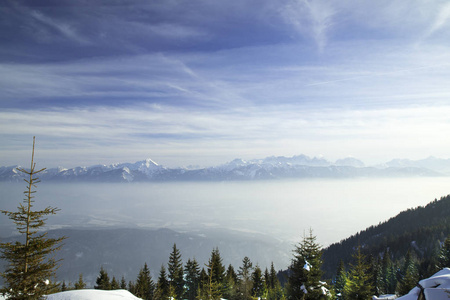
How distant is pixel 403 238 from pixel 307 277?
495 feet

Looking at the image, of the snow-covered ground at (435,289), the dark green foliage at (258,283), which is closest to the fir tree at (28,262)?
the snow-covered ground at (435,289)

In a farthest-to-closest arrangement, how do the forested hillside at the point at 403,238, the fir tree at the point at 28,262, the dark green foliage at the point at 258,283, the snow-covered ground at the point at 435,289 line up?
the forested hillside at the point at 403,238
the dark green foliage at the point at 258,283
the snow-covered ground at the point at 435,289
the fir tree at the point at 28,262

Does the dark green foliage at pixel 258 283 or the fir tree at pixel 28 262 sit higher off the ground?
the fir tree at pixel 28 262

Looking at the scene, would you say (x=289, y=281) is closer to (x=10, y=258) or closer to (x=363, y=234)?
(x=10, y=258)

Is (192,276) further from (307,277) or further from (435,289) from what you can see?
(435,289)

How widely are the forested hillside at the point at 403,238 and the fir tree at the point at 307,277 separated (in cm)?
12010

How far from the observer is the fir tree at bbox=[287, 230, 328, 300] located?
16.5 metres

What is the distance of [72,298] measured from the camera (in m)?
14.5

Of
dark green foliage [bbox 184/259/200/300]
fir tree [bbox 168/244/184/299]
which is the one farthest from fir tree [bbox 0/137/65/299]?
dark green foliage [bbox 184/259/200/300]

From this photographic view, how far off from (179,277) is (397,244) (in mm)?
131030

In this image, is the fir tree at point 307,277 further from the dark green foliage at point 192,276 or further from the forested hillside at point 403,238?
the forested hillside at point 403,238

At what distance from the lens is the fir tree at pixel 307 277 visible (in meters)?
16.5

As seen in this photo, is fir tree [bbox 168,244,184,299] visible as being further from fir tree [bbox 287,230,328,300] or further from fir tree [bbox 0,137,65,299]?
fir tree [bbox 0,137,65,299]

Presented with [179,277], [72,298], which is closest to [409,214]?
[179,277]
